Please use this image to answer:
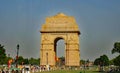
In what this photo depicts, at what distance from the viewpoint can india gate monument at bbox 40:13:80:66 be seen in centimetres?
7888

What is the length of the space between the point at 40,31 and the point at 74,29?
23.1ft

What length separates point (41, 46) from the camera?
8050 cm

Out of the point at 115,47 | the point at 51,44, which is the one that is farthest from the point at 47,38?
the point at 115,47

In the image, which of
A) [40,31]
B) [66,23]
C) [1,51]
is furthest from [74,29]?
[1,51]

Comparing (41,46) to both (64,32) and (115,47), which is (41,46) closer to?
(64,32)

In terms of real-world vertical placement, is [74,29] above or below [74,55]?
above

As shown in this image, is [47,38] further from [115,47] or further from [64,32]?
[115,47]

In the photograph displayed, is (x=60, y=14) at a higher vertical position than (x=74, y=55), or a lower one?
higher

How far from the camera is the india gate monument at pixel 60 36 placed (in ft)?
259

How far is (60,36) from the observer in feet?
263

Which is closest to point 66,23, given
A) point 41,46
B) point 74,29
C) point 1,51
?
point 74,29

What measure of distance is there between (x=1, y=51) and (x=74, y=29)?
53.3 ft

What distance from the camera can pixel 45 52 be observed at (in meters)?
79.4

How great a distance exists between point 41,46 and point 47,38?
Result: 7.72 ft
